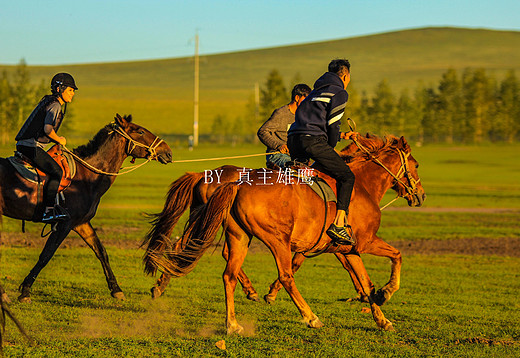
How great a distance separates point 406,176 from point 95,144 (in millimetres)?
4706

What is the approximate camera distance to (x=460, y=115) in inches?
4313

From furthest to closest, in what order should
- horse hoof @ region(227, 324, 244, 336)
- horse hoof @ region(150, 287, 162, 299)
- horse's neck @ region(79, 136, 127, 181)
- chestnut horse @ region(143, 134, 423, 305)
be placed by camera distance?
horse's neck @ region(79, 136, 127, 181)
horse hoof @ region(150, 287, 162, 299)
chestnut horse @ region(143, 134, 423, 305)
horse hoof @ region(227, 324, 244, 336)

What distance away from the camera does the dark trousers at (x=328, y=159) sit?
29.3ft

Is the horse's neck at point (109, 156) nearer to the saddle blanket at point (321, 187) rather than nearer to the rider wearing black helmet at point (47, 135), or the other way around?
the rider wearing black helmet at point (47, 135)

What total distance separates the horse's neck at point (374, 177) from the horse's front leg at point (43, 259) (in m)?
4.20

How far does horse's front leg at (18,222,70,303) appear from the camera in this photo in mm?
10047

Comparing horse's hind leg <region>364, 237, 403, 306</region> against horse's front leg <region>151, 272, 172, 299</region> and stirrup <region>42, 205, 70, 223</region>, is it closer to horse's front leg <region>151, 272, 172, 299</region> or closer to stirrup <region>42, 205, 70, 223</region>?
horse's front leg <region>151, 272, 172, 299</region>

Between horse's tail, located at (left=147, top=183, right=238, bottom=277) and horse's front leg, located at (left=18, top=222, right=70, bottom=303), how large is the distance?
2.25 meters

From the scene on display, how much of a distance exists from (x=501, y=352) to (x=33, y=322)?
17.8 ft

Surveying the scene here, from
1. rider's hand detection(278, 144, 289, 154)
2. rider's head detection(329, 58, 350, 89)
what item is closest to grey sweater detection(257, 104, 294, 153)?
rider's hand detection(278, 144, 289, 154)

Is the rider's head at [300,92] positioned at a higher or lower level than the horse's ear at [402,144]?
higher

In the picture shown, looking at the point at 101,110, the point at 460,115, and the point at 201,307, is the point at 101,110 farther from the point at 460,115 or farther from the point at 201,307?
the point at 201,307

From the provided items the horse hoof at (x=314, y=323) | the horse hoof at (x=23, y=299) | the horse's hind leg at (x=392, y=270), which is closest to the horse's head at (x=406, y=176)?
the horse's hind leg at (x=392, y=270)

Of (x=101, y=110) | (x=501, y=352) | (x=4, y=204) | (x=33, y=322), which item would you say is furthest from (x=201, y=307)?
(x=101, y=110)
